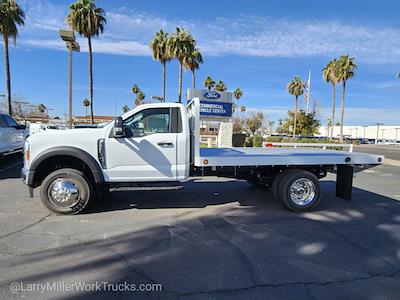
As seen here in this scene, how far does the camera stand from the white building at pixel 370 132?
359 feet

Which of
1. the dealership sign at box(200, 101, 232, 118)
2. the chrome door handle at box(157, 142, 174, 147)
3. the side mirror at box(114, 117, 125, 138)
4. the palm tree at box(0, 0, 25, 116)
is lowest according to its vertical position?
the chrome door handle at box(157, 142, 174, 147)

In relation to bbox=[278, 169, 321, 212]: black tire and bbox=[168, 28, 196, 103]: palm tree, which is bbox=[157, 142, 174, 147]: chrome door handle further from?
bbox=[168, 28, 196, 103]: palm tree

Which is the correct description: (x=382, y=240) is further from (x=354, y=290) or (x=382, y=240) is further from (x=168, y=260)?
(x=168, y=260)

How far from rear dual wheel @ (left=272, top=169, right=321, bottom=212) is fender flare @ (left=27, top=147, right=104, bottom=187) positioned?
3641mm

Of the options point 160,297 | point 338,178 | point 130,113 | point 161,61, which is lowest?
point 160,297

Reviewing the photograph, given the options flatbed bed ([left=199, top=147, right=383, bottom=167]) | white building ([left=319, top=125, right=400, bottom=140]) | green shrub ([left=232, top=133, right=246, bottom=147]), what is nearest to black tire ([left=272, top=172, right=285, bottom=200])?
flatbed bed ([left=199, top=147, right=383, bottom=167])

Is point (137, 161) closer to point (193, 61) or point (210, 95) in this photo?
point (210, 95)

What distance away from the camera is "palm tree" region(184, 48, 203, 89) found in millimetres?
32484

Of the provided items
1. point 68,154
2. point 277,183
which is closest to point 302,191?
point 277,183

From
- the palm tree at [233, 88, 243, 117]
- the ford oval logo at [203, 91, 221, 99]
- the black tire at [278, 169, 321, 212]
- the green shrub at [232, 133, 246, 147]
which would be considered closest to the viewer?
the black tire at [278, 169, 321, 212]

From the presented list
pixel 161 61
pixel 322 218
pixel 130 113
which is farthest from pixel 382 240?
pixel 161 61

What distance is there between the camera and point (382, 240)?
468cm

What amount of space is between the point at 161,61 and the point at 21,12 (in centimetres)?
1447

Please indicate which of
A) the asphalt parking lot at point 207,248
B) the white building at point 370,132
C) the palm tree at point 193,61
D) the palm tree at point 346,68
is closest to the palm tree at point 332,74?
the palm tree at point 346,68
